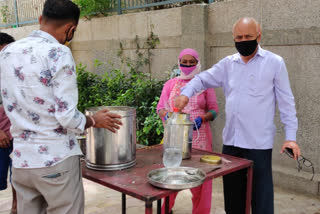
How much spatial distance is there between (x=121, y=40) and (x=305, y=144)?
12.1ft

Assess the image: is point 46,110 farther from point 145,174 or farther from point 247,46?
point 247,46

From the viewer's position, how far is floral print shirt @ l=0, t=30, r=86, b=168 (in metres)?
1.70

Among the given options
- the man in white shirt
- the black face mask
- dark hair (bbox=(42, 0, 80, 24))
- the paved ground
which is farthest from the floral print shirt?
the paved ground

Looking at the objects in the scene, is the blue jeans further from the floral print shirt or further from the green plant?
the green plant

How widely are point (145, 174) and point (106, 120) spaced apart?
0.43 meters

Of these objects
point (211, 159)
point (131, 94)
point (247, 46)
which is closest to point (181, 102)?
point (211, 159)

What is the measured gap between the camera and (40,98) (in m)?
1.71

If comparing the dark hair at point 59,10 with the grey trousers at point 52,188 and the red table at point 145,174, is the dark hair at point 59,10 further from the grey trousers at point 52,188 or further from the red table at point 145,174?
the red table at point 145,174

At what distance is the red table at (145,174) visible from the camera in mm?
1789

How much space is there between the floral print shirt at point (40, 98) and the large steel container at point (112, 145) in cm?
28

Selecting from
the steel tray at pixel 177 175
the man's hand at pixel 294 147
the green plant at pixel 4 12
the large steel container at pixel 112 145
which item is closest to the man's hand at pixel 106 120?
the large steel container at pixel 112 145

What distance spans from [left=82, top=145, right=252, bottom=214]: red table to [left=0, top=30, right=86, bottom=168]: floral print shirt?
12.7 inches

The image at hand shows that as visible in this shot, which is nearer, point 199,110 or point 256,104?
point 256,104

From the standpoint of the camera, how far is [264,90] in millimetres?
2518
